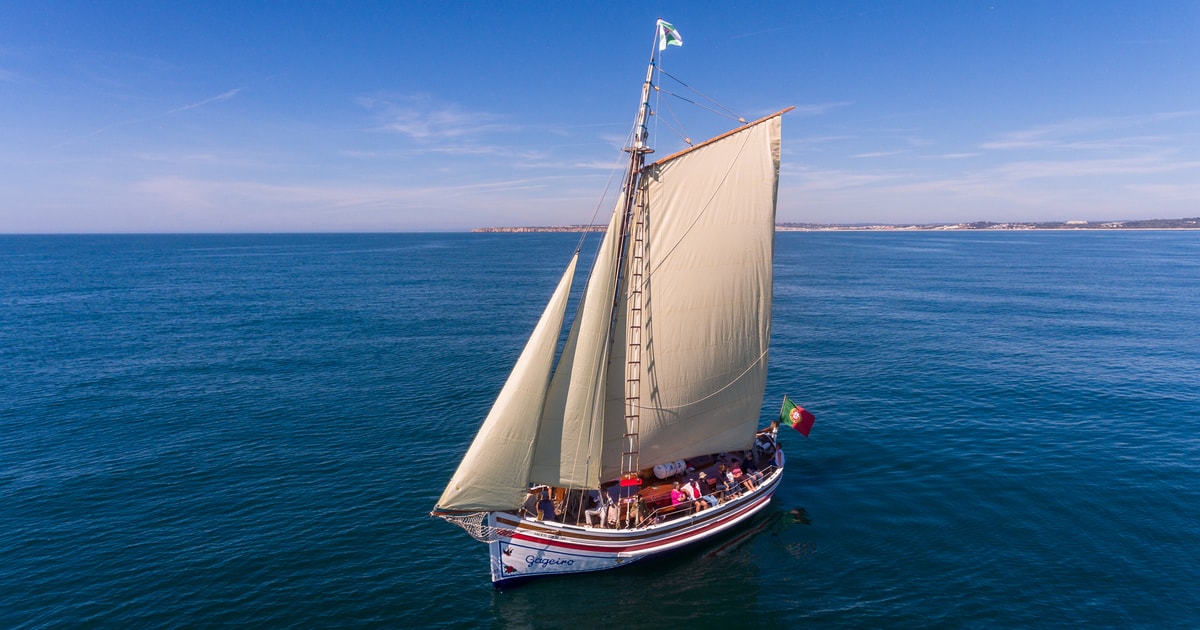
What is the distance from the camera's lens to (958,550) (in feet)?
88.9

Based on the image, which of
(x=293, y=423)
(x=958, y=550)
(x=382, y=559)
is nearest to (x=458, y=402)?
(x=293, y=423)

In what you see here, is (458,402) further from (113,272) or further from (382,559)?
(113,272)

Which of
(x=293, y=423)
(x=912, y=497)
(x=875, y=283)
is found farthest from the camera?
(x=875, y=283)

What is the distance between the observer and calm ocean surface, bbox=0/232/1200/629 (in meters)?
24.0

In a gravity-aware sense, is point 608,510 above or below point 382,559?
above

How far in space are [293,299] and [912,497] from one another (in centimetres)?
9650

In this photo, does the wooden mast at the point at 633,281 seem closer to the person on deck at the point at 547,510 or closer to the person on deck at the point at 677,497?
the person on deck at the point at 677,497

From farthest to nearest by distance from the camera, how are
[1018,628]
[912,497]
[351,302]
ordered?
1. [351,302]
2. [912,497]
3. [1018,628]

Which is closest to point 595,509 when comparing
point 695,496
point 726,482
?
point 695,496

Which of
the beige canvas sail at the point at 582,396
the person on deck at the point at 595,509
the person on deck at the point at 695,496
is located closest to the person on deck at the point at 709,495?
the person on deck at the point at 695,496

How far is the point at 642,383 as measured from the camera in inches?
1055

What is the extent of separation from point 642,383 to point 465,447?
1721 centimetres

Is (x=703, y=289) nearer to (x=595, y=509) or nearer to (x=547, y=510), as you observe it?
(x=595, y=509)

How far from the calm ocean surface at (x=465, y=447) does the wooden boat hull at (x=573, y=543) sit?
3.00 feet
